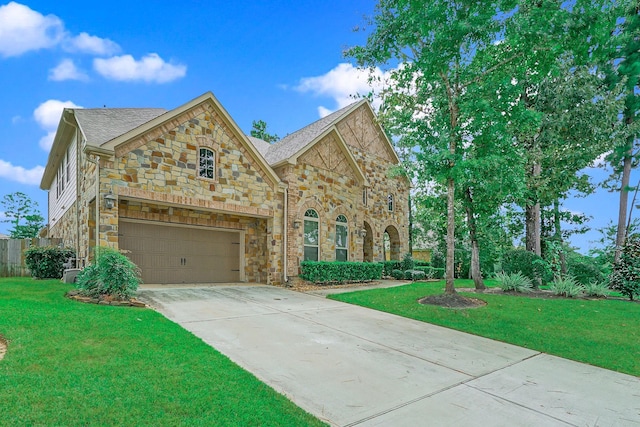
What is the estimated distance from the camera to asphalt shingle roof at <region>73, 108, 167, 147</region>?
10469 millimetres

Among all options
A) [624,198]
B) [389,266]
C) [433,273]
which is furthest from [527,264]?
[624,198]

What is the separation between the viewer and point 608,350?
5.99 meters

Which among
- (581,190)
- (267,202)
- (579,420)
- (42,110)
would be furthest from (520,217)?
(42,110)

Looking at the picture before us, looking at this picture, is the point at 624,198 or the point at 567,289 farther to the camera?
the point at 624,198

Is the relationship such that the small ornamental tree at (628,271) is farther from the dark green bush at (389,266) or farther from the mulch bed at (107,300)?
the mulch bed at (107,300)

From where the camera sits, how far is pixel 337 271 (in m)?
13.9

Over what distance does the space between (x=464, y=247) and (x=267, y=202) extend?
40.2 ft

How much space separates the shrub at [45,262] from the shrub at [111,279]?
5357 millimetres

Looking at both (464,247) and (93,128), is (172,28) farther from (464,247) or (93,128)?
(464,247)

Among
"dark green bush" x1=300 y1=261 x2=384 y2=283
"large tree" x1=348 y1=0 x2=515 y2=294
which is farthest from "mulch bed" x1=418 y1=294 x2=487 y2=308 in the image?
"dark green bush" x1=300 y1=261 x2=384 y2=283

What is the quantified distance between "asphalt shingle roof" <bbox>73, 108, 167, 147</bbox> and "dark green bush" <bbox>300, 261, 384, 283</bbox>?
7780mm

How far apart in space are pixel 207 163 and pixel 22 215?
25.9 metres

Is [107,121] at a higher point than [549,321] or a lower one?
higher

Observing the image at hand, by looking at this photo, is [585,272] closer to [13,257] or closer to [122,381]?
[122,381]
